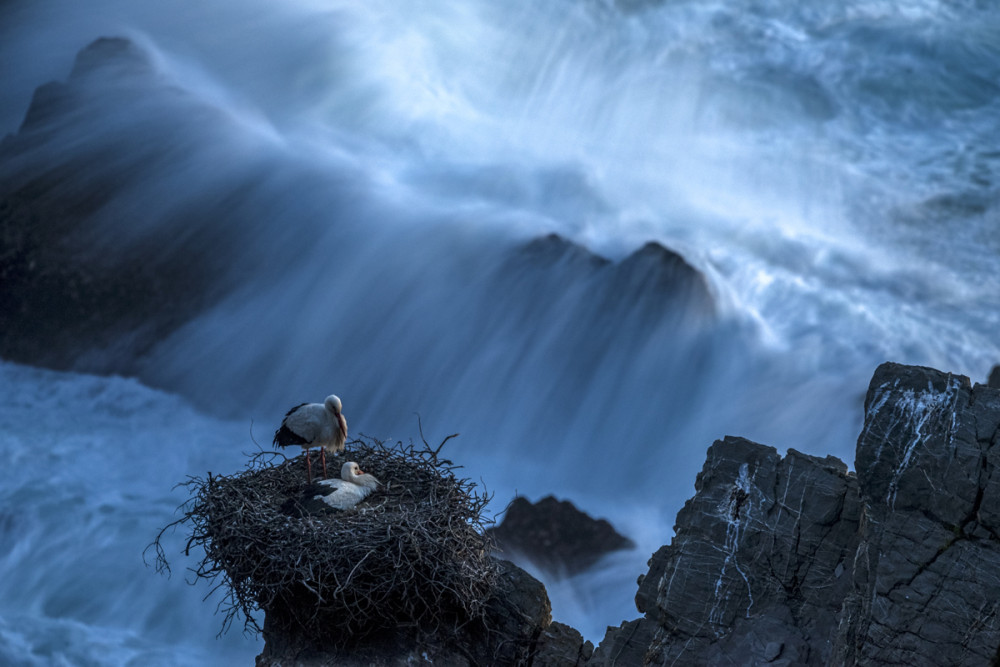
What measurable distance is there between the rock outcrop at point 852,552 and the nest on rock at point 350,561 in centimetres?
112

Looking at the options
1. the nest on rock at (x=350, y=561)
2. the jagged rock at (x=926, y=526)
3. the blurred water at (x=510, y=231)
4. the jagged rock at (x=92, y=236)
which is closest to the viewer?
the jagged rock at (x=926, y=526)

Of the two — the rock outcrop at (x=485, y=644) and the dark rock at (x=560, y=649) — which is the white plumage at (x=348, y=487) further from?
the dark rock at (x=560, y=649)

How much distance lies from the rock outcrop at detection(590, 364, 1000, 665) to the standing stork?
2675mm

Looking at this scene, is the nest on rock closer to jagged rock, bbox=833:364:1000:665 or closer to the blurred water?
jagged rock, bbox=833:364:1000:665

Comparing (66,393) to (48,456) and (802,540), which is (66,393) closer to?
(48,456)

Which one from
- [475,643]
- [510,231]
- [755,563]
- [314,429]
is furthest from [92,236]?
[755,563]

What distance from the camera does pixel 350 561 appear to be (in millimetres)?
7191

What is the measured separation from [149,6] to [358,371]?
39.0 feet

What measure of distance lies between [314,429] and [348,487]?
75 centimetres

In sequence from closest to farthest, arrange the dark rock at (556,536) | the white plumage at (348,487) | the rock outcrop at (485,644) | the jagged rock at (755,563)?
1. the jagged rock at (755,563)
2. the rock outcrop at (485,644)
3. the white plumage at (348,487)
4. the dark rock at (556,536)

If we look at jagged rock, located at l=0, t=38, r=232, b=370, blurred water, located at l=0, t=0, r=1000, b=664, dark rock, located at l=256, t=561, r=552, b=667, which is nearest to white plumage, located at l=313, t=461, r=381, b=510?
dark rock, located at l=256, t=561, r=552, b=667

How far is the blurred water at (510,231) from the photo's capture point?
50.8 ft

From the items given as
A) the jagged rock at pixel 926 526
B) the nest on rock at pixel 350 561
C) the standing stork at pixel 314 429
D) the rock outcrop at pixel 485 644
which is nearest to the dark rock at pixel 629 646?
the rock outcrop at pixel 485 644

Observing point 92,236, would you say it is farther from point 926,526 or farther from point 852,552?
point 926,526
